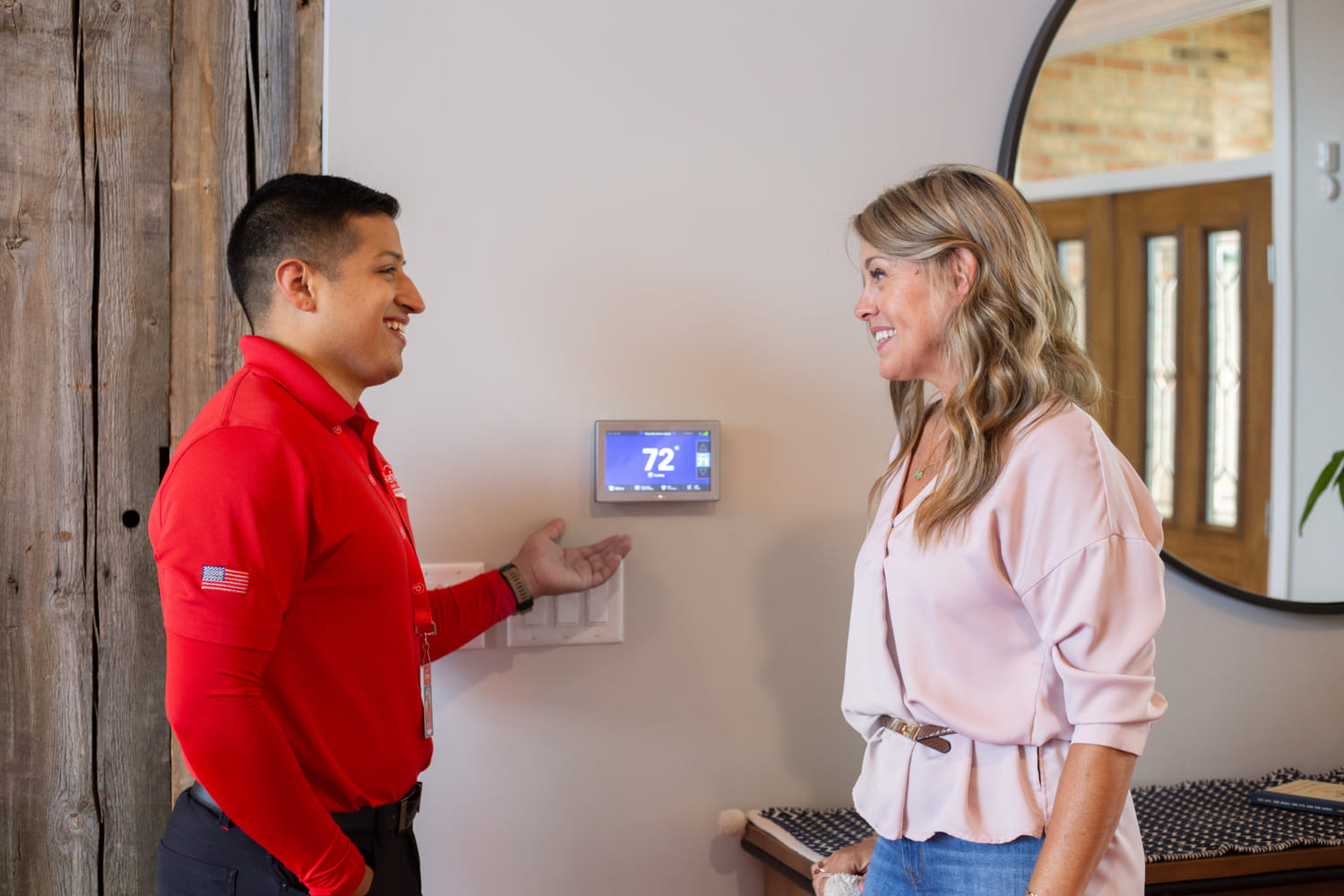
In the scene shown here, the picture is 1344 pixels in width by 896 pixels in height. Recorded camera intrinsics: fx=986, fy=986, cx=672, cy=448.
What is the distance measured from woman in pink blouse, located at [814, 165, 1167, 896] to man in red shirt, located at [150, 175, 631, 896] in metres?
0.58

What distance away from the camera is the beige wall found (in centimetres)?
156

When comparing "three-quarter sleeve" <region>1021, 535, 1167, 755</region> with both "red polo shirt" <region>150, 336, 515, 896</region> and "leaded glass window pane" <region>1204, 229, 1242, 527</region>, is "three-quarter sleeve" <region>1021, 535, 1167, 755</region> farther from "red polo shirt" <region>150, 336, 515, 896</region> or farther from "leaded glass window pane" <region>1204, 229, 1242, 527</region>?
"leaded glass window pane" <region>1204, 229, 1242, 527</region>

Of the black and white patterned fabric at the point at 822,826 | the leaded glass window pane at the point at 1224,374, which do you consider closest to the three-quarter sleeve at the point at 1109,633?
the black and white patterned fabric at the point at 822,826

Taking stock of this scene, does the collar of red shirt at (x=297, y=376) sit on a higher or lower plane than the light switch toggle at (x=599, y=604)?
higher

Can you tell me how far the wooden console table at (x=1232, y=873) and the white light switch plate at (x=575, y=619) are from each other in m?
0.43

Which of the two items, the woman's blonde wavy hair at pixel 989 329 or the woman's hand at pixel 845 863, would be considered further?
the woman's hand at pixel 845 863

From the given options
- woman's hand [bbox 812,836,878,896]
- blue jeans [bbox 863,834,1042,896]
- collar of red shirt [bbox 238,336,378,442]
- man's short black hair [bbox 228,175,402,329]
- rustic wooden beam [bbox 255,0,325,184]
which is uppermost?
rustic wooden beam [bbox 255,0,325,184]

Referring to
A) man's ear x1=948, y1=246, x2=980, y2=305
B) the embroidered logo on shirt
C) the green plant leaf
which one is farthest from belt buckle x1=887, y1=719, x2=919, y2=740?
the green plant leaf

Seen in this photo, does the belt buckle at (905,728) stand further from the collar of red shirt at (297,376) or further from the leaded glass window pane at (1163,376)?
the leaded glass window pane at (1163,376)

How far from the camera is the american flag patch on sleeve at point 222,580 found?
103 cm

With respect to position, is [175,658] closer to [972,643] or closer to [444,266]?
[444,266]

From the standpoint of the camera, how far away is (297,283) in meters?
1.22

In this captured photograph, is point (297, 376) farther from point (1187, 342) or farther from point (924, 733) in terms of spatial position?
point (1187, 342)

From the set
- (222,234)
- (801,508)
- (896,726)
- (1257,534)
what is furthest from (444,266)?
(1257,534)
